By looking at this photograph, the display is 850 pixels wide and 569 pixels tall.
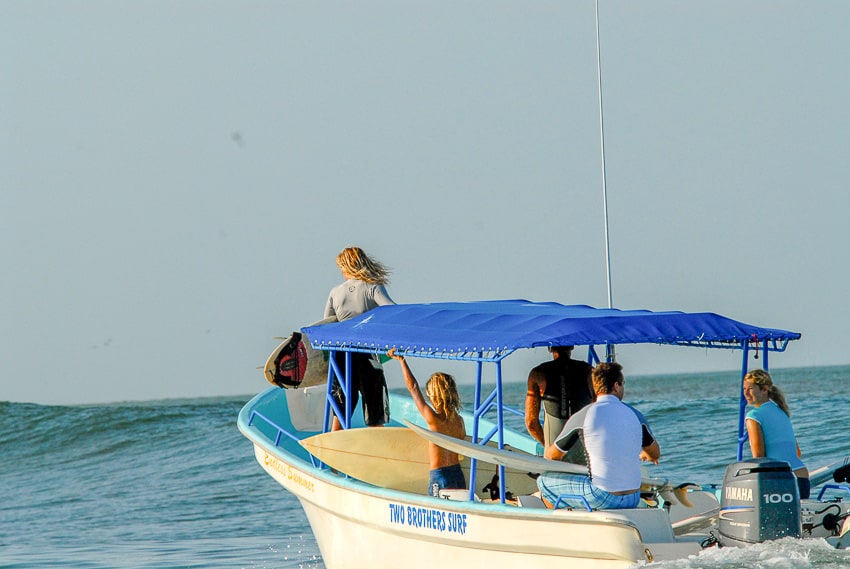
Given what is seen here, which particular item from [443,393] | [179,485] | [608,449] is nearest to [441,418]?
[443,393]

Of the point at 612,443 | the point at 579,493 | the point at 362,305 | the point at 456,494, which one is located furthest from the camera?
the point at 362,305

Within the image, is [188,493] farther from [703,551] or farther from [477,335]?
[703,551]

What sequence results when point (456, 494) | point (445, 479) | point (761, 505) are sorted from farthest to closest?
point (445, 479) < point (456, 494) < point (761, 505)

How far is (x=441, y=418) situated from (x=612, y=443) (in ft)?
4.34

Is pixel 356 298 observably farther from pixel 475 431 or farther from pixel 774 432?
pixel 774 432

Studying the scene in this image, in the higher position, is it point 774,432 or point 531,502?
point 774,432

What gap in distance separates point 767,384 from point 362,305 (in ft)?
9.31

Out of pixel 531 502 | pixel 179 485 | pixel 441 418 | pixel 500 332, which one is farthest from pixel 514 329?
pixel 179 485

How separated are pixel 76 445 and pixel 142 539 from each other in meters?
11.0

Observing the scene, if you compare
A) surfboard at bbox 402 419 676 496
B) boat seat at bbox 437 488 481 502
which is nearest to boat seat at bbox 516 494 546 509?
surfboard at bbox 402 419 676 496

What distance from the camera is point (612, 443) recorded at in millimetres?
6004

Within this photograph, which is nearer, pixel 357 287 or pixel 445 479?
pixel 445 479

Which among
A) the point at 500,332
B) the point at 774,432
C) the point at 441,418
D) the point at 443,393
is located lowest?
the point at 774,432

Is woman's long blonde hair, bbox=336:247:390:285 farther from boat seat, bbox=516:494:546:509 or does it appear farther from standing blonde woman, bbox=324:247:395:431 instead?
boat seat, bbox=516:494:546:509
